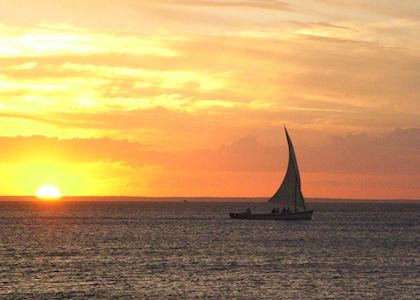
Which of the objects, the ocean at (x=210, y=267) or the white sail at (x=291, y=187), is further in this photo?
the white sail at (x=291, y=187)

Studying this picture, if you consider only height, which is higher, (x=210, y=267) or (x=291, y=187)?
(x=291, y=187)

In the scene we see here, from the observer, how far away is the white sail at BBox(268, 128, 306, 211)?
186 m

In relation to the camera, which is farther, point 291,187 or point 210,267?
point 291,187

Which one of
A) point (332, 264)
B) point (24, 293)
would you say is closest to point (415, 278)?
point (332, 264)

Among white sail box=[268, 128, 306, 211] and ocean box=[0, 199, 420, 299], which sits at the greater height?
white sail box=[268, 128, 306, 211]

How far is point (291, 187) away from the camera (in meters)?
188

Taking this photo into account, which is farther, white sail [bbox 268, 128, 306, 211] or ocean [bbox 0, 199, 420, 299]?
white sail [bbox 268, 128, 306, 211]

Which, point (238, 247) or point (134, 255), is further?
point (238, 247)

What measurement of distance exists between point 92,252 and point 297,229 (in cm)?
6862

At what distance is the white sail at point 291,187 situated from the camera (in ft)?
610

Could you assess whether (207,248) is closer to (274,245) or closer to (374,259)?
(274,245)

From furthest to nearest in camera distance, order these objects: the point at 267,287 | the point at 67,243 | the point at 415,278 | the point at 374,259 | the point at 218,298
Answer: the point at 67,243
the point at 374,259
the point at 415,278
the point at 267,287
the point at 218,298

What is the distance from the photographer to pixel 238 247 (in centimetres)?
12400

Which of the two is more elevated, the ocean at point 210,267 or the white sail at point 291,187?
the white sail at point 291,187
